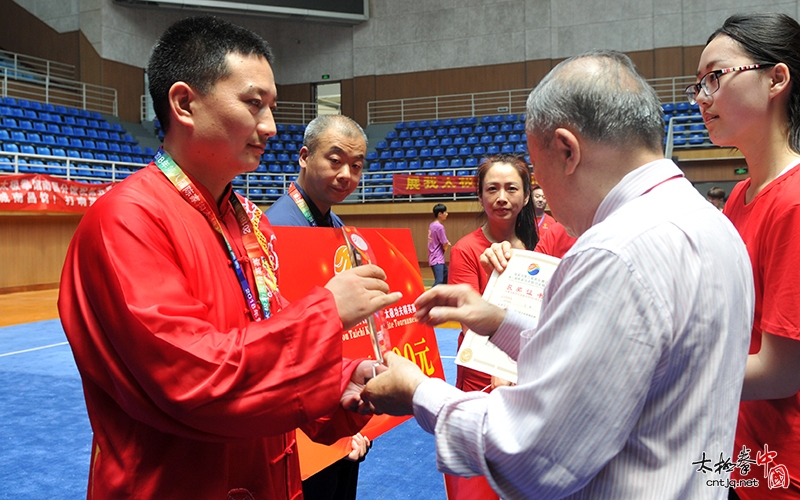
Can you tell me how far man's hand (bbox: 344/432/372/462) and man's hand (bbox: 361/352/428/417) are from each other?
0.95 m

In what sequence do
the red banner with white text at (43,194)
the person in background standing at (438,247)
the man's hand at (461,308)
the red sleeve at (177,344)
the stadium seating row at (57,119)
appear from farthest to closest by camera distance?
the stadium seating row at (57,119)
the red banner with white text at (43,194)
the person in background standing at (438,247)
the man's hand at (461,308)
the red sleeve at (177,344)

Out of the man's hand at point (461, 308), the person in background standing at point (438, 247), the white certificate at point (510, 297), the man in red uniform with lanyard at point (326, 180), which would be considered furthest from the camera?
the person in background standing at point (438, 247)

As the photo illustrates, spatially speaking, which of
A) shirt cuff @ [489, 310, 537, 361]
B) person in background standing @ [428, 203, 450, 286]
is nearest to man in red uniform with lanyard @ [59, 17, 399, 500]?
shirt cuff @ [489, 310, 537, 361]

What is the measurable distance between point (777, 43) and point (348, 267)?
4.92 ft

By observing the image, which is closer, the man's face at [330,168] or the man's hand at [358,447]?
the man's hand at [358,447]

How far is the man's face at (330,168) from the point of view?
246 cm

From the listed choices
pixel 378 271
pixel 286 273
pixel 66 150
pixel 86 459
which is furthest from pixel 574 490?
pixel 66 150

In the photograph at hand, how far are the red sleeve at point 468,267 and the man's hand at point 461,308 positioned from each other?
1047 millimetres

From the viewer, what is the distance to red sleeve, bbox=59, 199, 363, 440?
1.04 metres

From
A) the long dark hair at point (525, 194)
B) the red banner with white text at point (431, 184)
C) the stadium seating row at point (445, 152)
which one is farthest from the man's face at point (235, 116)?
the stadium seating row at point (445, 152)

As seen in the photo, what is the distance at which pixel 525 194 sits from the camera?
2.83 metres

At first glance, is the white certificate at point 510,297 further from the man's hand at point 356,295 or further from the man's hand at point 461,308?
the man's hand at point 356,295

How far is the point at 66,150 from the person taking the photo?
13180 millimetres

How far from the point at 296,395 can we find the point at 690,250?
71 centimetres
